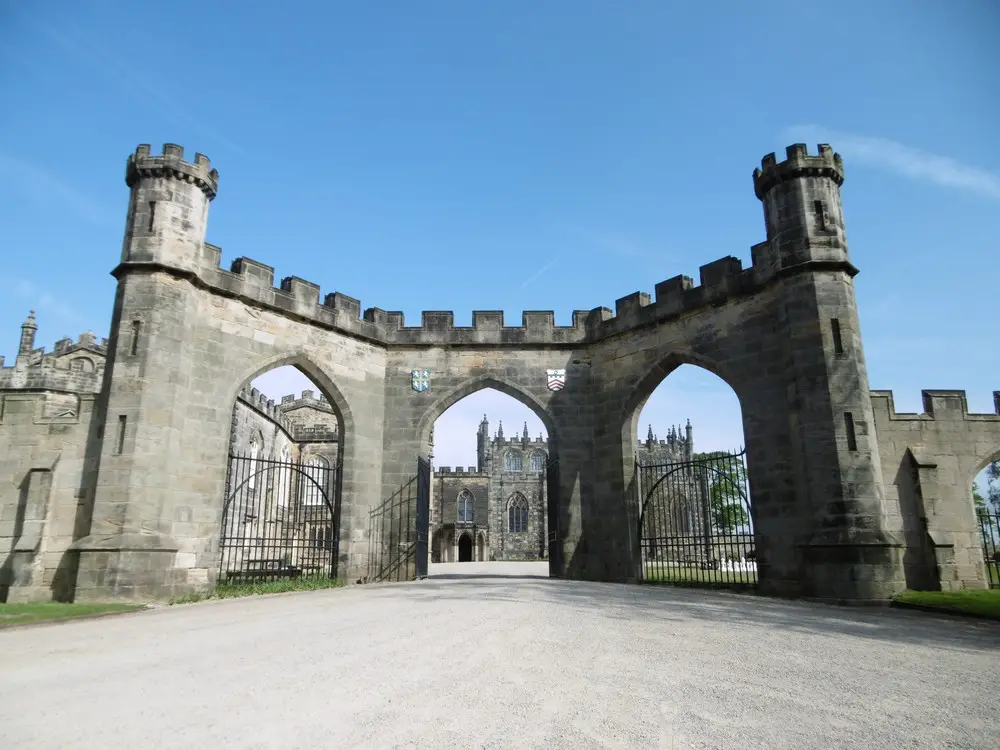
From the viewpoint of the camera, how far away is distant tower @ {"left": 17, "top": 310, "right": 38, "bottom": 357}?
137 ft

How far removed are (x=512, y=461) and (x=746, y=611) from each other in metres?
51.1

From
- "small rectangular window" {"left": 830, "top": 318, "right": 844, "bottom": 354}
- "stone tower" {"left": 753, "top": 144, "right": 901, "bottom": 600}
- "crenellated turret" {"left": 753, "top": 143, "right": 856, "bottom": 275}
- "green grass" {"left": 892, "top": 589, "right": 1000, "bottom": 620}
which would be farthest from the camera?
"crenellated turret" {"left": 753, "top": 143, "right": 856, "bottom": 275}

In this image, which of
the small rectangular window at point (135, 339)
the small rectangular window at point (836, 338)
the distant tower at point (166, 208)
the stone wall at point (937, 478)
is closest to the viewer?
the small rectangular window at point (836, 338)

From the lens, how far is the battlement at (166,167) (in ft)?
41.3

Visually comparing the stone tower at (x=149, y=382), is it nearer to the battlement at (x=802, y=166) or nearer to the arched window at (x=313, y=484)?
the arched window at (x=313, y=484)

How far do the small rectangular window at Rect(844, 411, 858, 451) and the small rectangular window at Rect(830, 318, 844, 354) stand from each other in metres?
1.13

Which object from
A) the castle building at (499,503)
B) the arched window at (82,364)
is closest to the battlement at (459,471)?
the castle building at (499,503)

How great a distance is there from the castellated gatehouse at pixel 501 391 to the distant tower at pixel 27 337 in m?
36.6

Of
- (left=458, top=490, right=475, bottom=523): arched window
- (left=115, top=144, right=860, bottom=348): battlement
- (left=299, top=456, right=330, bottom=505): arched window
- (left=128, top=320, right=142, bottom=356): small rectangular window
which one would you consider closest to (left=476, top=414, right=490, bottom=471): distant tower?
(left=458, top=490, right=475, bottom=523): arched window

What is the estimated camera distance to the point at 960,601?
360 inches

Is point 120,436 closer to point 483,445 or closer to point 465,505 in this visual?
point 465,505

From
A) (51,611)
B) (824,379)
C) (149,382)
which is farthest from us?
(149,382)

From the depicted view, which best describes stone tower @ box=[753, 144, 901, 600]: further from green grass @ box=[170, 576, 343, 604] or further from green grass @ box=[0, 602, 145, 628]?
green grass @ box=[0, 602, 145, 628]

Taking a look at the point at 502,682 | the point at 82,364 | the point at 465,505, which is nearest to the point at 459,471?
the point at 465,505
